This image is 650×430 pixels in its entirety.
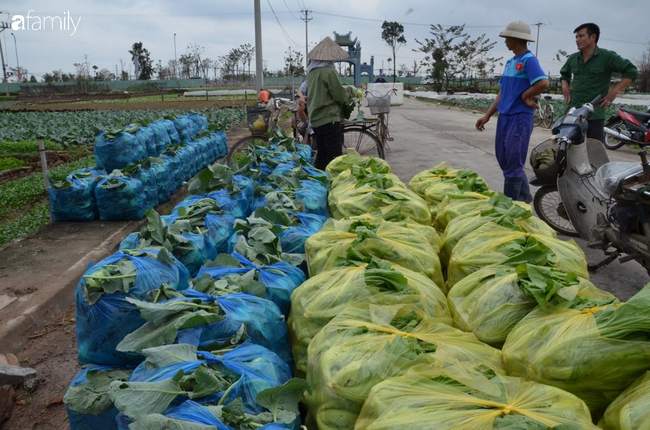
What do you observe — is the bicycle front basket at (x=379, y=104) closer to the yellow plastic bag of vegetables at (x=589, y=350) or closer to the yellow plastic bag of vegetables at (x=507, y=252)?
the yellow plastic bag of vegetables at (x=507, y=252)

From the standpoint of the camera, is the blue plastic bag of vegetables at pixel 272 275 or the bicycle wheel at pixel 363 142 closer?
the blue plastic bag of vegetables at pixel 272 275

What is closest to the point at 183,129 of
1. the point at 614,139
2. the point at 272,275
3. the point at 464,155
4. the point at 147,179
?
the point at 147,179

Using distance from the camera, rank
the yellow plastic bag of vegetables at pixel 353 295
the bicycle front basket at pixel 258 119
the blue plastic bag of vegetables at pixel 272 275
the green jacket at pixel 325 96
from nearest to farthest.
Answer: the yellow plastic bag of vegetables at pixel 353 295 < the blue plastic bag of vegetables at pixel 272 275 < the green jacket at pixel 325 96 < the bicycle front basket at pixel 258 119

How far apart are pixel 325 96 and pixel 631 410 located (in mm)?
5049

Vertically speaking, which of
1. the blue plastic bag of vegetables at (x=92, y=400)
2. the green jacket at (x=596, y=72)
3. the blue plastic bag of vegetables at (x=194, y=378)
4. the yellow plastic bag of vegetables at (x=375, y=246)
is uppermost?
the green jacket at (x=596, y=72)

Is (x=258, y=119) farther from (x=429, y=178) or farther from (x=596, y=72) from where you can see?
(x=596, y=72)

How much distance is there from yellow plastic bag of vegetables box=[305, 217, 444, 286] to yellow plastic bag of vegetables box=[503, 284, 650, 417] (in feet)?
2.73

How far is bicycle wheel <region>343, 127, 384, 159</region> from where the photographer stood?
818cm

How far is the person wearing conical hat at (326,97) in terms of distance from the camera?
5.88 m

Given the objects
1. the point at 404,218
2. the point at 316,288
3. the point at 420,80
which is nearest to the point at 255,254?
the point at 316,288

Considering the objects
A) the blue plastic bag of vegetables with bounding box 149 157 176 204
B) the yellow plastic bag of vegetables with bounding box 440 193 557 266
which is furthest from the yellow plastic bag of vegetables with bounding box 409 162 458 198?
the blue plastic bag of vegetables with bounding box 149 157 176 204

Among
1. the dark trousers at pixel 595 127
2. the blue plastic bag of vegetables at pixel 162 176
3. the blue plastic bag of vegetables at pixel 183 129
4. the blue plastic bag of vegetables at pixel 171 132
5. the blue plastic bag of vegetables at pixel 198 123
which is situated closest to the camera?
the dark trousers at pixel 595 127

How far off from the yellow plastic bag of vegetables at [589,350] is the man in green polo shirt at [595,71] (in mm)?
4813

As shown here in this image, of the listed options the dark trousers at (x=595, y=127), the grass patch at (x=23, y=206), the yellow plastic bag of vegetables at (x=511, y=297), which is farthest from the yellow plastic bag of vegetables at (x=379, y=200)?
the grass patch at (x=23, y=206)
